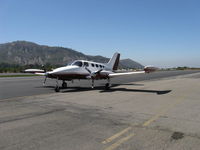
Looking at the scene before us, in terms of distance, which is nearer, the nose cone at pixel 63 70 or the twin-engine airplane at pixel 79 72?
the nose cone at pixel 63 70

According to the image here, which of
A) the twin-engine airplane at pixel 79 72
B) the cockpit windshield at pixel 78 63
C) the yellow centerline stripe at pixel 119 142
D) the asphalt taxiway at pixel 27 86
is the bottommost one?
the yellow centerline stripe at pixel 119 142

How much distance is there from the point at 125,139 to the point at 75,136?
1.48 meters

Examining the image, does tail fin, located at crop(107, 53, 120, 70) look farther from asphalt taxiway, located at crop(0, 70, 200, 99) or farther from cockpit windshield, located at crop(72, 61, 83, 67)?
cockpit windshield, located at crop(72, 61, 83, 67)

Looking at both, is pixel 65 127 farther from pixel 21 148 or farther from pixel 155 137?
pixel 155 137

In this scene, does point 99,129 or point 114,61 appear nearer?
point 99,129

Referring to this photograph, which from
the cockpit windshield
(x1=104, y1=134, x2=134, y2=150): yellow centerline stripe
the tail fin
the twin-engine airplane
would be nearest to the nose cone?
the twin-engine airplane

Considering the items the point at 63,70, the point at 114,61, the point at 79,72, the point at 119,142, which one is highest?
the point at 114,61

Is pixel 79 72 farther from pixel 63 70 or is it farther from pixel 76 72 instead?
pixel 63 70

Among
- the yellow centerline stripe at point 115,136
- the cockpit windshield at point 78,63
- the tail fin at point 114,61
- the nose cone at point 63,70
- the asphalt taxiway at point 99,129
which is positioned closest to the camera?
the asphalt taxiway at point 99,129

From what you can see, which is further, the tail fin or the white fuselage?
the tail fin

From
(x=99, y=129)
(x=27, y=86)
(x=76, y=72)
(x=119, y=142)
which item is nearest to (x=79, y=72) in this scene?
(x=76, y=72)

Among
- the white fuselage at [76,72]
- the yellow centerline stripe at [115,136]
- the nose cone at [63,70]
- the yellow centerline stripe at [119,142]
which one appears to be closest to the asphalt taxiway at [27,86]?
the white fuselage at [76,72]

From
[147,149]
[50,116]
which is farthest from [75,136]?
[50,116]

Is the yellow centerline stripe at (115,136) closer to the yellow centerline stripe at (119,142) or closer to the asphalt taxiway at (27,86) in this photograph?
the yellow centerline stripe at (119,142)
